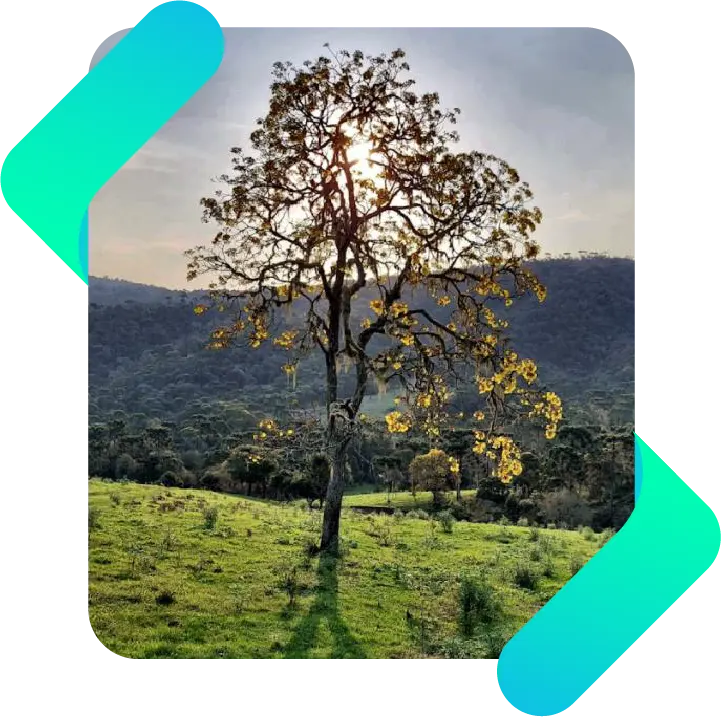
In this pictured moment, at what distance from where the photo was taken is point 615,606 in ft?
13.8

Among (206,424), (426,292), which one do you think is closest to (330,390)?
(426,292)

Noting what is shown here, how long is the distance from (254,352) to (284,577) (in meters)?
2.10

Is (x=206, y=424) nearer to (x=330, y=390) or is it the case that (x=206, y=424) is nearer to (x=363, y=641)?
(x=330, y=390)

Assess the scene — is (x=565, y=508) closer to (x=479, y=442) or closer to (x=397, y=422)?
(x=479, y=442)

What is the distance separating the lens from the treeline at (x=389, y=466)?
7.09m

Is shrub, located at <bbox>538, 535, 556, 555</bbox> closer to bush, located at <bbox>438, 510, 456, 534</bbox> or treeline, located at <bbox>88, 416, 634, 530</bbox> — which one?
treeline, located at <bbox>88, 416, 634, 530</bbox>

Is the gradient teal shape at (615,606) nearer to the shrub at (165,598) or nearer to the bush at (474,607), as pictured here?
the bush at (474,607)

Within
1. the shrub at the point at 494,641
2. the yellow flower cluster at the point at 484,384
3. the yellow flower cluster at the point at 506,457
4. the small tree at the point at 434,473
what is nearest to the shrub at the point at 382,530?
the small tree at the point at 434,473

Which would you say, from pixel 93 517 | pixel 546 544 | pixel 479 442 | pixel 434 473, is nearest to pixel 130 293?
pixel 93 517
